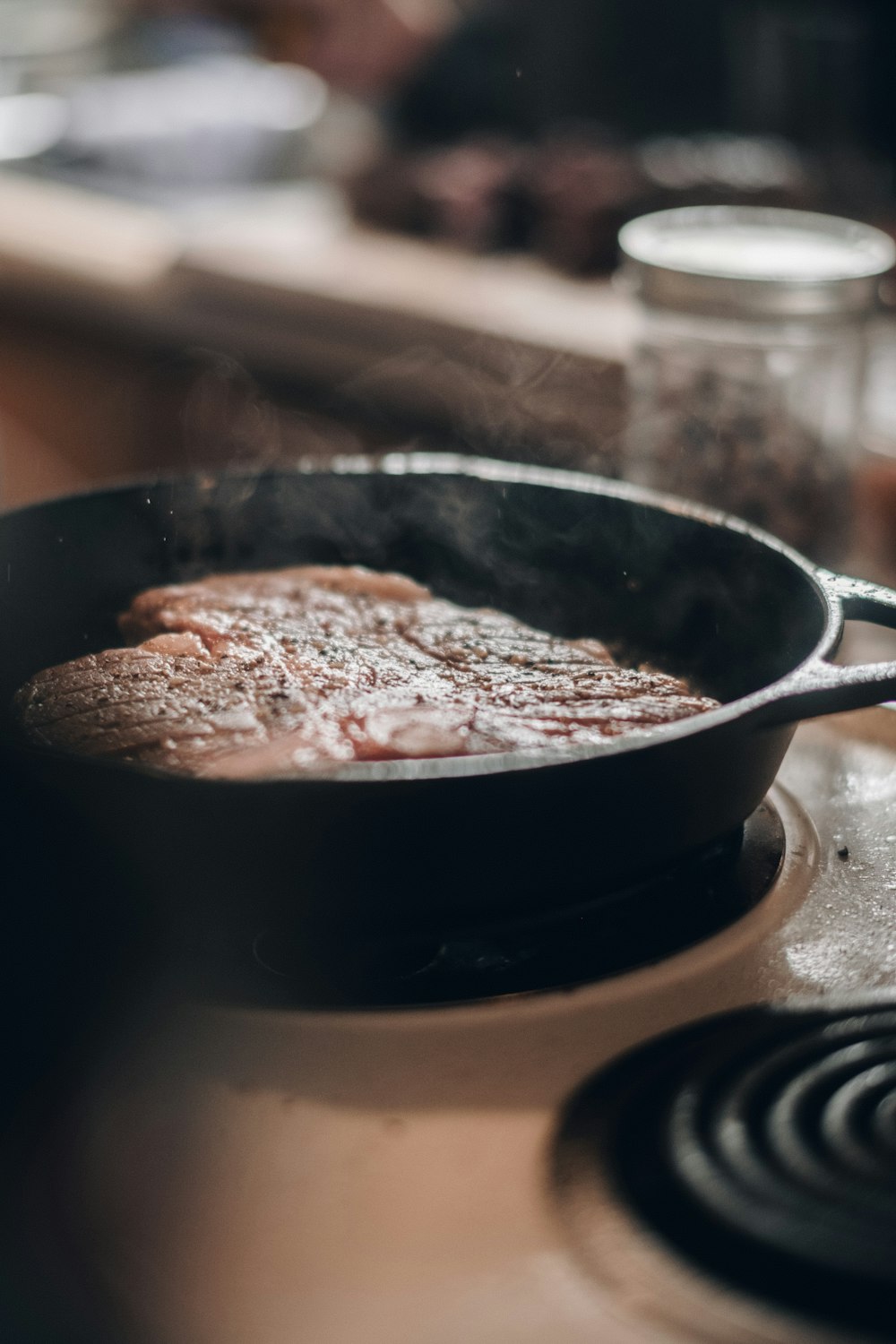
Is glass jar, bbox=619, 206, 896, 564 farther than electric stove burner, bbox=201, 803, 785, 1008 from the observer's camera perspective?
Yes

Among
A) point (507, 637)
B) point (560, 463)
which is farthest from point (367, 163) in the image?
point (507, 637)

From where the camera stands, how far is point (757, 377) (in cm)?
167

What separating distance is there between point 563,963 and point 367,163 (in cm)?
278

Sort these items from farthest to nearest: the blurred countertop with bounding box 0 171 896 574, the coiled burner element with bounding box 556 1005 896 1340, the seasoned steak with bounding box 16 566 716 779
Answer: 1. the blurred countertop with bounding box 0 171 896 574
2. the seasoned steak with bounding box 16 566 716 779
3. the coiled burner element with bounding box 556 1005 896 1340

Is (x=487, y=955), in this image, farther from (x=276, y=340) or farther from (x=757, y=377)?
(x=276, y=340)

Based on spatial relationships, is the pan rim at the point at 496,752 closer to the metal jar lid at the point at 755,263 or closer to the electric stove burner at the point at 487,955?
the electric stove burner at the point at 487,955

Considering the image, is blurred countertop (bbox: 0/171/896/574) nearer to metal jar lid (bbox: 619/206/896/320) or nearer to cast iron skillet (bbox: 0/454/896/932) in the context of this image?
metal jar lid (bbox: 619/206/896/320)

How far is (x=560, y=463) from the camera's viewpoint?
2.33 m

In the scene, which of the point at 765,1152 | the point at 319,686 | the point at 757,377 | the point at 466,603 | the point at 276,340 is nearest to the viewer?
the point at 765,1152

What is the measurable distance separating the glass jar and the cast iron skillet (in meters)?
0.45

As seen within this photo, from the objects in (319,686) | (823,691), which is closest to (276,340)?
(319,686)

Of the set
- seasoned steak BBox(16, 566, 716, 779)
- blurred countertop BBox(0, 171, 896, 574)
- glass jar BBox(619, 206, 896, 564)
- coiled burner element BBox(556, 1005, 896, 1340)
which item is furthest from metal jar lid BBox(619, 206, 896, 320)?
coiled burner element BBox(556, 1005, 896, 1340)

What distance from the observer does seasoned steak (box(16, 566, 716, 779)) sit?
911 mm

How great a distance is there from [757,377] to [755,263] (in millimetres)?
143
